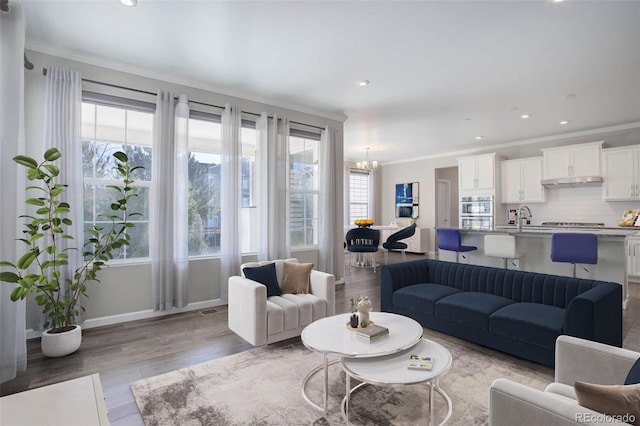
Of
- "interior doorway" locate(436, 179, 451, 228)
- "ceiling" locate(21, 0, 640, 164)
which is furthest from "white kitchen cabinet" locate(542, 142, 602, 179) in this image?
"interior doorway" locate(436, 179, 451, 228)

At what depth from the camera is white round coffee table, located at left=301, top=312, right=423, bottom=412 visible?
2.03m

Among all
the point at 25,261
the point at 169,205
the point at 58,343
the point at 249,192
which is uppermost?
the point at 249,192

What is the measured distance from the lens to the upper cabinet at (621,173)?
5801 mm

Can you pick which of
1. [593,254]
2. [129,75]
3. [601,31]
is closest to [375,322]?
[593,254]

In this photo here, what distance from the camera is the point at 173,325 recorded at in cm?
367

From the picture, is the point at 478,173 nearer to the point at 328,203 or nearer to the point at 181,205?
the point at 328,203

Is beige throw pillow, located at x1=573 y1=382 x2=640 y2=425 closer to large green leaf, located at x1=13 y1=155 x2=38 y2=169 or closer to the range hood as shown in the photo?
large green leaf, located at x1=13 y1=155 x2=38 y2=169

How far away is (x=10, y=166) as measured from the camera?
2531 mm

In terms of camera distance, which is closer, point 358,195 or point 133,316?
point 133,316

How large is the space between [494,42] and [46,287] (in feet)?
15.5

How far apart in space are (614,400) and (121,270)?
13.8ft

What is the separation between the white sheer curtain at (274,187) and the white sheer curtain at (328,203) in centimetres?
70

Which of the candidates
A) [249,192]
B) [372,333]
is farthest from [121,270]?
[372,333]

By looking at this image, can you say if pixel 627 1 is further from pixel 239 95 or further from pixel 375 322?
pixel 239 95
